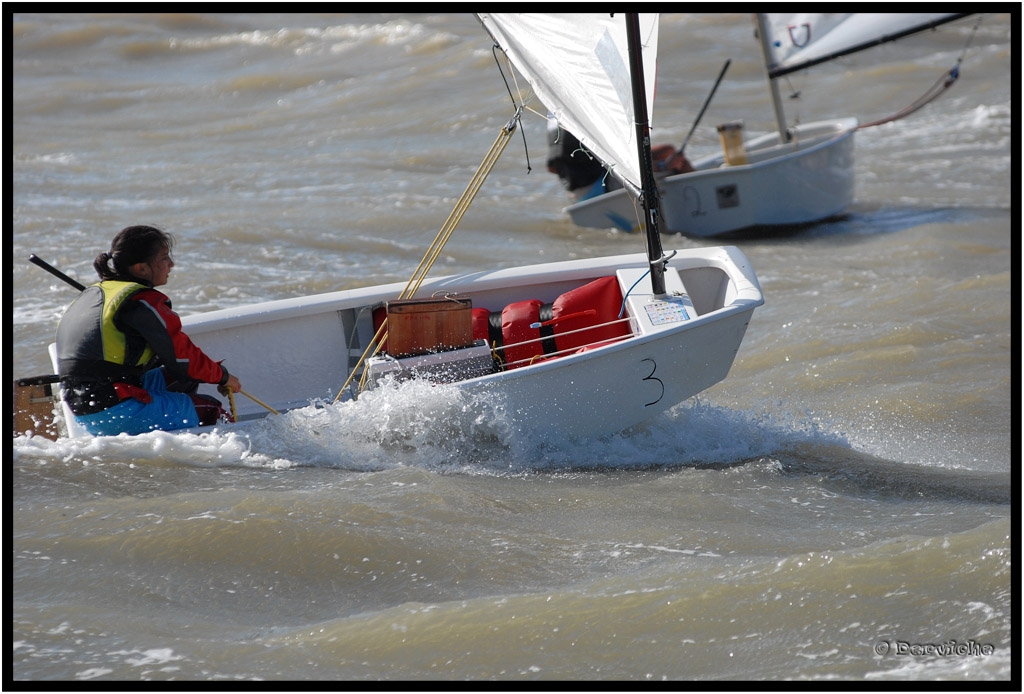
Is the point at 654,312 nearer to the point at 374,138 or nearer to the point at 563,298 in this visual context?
the point at 563,298

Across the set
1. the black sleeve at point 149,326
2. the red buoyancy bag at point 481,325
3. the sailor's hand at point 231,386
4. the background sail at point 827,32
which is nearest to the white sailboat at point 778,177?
the background sail at point 827,32

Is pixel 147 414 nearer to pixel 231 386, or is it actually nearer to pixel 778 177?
pixel 231 386

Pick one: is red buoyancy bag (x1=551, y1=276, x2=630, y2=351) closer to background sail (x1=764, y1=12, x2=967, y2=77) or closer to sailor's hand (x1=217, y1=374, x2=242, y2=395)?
sailor's hand (x1=217, y1=374, x2=242, y2=395)

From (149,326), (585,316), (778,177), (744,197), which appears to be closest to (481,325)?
(585,316)

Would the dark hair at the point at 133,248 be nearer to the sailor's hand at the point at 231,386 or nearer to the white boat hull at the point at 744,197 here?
the sailor's hand at the point at 231,386

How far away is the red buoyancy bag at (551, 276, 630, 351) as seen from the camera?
466 centimetres

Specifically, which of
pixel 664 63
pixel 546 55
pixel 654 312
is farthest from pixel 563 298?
pixel 664 63

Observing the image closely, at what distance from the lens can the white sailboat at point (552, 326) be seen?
4168 mm

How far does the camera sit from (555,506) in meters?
3.73

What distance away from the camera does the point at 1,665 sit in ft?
8.30

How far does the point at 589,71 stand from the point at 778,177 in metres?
4.62

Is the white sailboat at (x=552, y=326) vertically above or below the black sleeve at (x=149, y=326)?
→ below

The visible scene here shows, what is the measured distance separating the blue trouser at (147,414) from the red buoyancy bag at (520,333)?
1.42 metres

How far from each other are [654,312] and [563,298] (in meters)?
0.51
